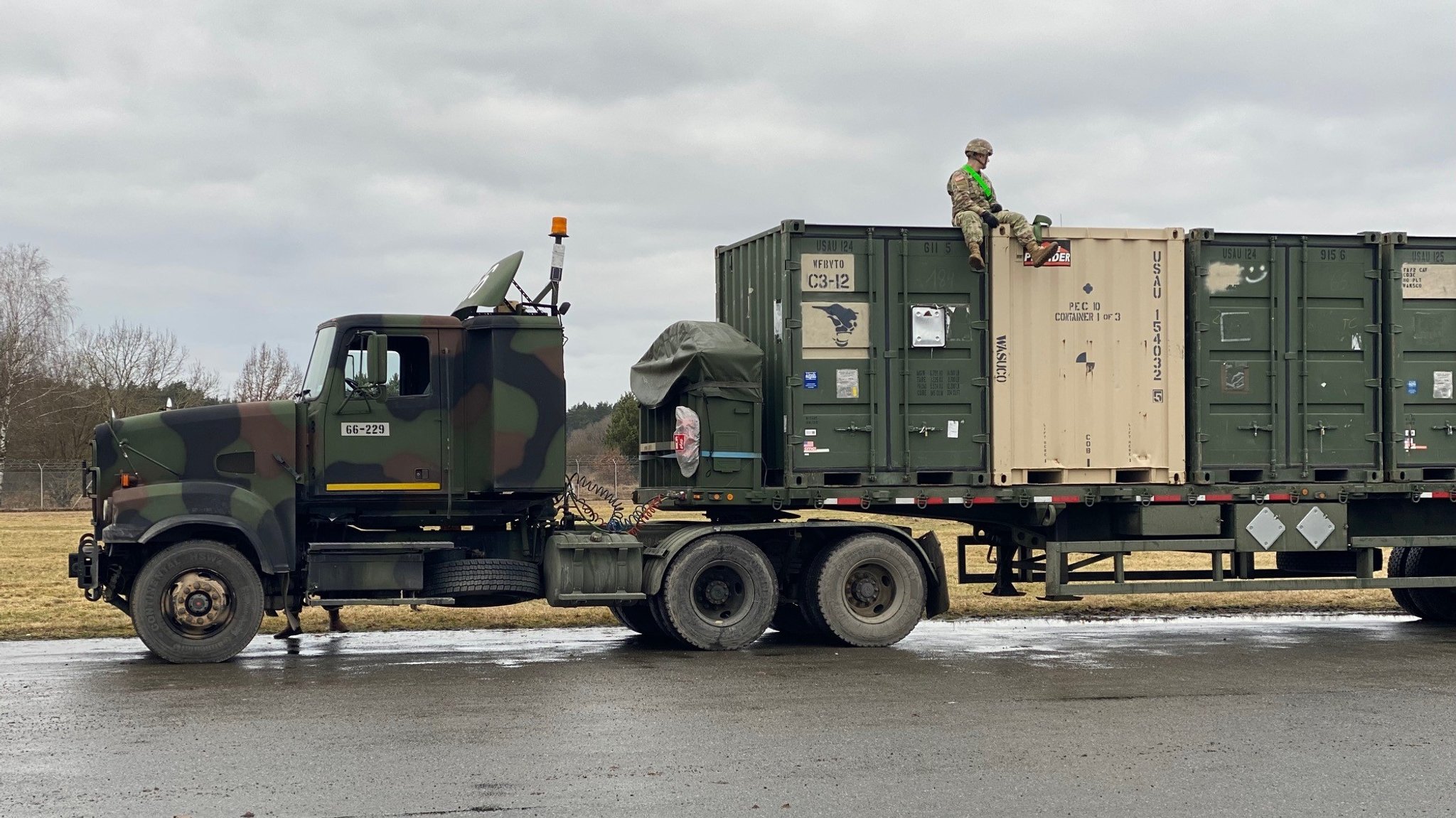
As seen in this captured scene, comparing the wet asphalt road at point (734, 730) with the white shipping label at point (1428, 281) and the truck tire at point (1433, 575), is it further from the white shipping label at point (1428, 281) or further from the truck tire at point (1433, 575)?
the white shipping label at point (1428, 281)

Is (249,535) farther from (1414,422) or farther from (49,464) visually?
(49,464)

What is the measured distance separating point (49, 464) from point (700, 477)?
42.5 m

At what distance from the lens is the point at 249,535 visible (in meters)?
11.9

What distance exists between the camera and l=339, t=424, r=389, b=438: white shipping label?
1235 cm

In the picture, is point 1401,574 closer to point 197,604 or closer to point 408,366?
point 408,366

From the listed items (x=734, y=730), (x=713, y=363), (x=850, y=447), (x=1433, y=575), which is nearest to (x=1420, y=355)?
(x=1433, y=575)

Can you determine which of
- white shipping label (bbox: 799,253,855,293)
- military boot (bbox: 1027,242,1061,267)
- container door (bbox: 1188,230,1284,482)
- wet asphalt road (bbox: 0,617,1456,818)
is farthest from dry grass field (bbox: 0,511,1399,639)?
military boot (bbox: 1027,242,1061,267)

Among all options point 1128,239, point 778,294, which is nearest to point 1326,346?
point 1128,239

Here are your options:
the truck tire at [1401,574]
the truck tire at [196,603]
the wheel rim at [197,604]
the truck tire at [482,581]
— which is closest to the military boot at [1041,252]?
the truck tire at [1401,574]

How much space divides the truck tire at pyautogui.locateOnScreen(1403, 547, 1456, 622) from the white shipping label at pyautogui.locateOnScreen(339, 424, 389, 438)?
34.4 feet

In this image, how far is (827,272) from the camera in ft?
42.9

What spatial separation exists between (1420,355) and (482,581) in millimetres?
9085

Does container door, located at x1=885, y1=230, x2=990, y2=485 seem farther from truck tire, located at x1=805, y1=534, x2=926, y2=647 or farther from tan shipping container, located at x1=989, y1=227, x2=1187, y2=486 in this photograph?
truck tire, located at x1=805, y1=534, x2=926, y2=647

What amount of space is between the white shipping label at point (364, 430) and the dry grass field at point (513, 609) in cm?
289
